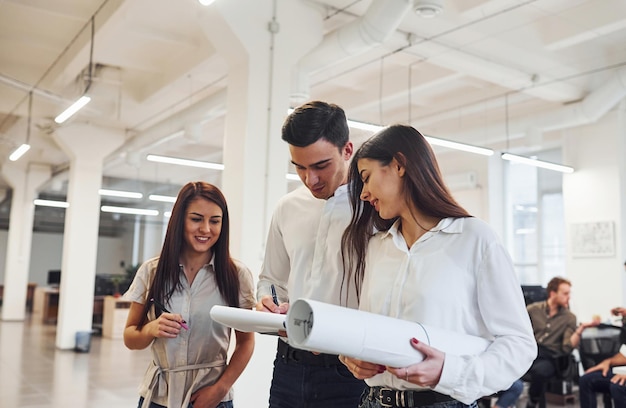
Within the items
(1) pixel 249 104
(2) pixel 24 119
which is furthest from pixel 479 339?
(2) pixel 24 119

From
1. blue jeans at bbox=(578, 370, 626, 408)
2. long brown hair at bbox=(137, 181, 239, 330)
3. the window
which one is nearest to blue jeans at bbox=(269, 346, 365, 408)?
long brown hair at bbox=(137, 181, 239, 330)

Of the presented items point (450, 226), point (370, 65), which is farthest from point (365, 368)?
point (370, 65)

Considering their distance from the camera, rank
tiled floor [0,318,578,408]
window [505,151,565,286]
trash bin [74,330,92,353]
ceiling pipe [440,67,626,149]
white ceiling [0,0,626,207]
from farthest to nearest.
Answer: window [505,151,565,286]
trash bin [74,330,92,353]
ceiling pipe [440,67,626,149]
white ceiling [0,0,626,207]
tiled floor [0,318,578,408]

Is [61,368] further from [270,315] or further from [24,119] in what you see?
[270,315]

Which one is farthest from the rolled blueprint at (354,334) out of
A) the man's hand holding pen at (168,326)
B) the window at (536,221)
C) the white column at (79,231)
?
the window at (536,221)

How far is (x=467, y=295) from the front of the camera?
118 cm

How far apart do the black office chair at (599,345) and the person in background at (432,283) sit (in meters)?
4.27

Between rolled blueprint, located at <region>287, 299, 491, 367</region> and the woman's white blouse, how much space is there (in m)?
0.13

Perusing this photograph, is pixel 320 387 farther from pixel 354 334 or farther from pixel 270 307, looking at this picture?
pixel 354 334

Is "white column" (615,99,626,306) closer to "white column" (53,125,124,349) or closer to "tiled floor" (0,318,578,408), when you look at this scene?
"tiled floor" (0,318,578,408)

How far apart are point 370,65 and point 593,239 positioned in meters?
4.01

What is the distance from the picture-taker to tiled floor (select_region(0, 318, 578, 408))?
5.64m

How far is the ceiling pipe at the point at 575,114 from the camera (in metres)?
7.05

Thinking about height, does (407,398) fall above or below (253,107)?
below
